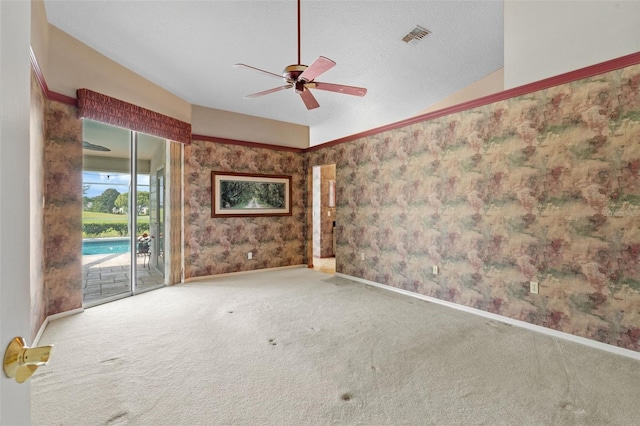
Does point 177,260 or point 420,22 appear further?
point 177,260

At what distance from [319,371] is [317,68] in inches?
94.9

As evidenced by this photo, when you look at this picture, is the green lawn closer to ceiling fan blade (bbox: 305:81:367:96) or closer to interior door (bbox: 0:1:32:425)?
ceiling fan blade (bbox: 305:81:367:96)

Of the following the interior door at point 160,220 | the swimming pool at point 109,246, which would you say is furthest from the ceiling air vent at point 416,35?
the swimming pool at point 109,246

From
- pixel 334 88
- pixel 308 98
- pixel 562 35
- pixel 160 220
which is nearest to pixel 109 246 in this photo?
pixel 160 220

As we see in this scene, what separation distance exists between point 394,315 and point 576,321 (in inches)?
68.1

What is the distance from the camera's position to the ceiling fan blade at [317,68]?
2.40 m

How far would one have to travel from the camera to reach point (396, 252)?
4.77 meters

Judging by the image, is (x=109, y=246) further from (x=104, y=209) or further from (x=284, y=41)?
(x=284, y=41)

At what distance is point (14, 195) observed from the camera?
621 millimetres

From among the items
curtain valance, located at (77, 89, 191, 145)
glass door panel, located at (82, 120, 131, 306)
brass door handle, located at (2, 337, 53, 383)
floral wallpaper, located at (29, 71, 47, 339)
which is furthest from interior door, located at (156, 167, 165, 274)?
brass door handle, located at (2, 337, 53, 383)

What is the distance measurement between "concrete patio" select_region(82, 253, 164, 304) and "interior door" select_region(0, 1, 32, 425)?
4294 millimetres

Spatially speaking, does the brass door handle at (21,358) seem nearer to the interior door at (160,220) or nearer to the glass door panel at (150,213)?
the glass door panel at (150,213)

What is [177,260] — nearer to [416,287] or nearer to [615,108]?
[416,287]

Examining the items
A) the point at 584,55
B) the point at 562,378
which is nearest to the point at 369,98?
the point at 584,55
